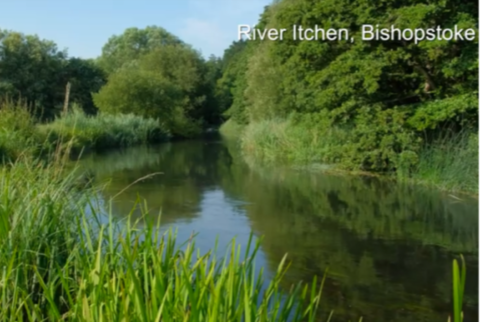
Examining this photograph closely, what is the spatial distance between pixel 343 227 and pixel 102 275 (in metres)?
5.14

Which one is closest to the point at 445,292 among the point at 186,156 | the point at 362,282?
the point at 362,282

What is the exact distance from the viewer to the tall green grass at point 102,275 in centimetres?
201

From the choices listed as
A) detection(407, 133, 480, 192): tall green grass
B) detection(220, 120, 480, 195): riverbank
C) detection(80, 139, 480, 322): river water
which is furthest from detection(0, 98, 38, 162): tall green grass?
detection(407, 133, 480, 192): tall green grass

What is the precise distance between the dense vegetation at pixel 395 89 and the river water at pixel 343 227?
629 millimetres

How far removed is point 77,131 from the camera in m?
17.7

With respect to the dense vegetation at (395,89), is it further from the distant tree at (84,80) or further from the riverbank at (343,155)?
the distant tree at (84,80)

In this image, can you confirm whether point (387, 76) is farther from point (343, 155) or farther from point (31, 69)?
point (31, 69)

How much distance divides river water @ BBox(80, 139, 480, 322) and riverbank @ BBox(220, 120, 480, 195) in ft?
1.33

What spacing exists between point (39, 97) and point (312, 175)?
19.5 m

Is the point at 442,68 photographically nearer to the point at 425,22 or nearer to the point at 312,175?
the point at 425,22

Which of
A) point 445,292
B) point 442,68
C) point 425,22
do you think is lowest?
point 445,292

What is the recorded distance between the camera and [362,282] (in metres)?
4.88

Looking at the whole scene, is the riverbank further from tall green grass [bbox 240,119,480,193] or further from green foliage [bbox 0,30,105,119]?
green foliage [bbox 0,30,105,119]

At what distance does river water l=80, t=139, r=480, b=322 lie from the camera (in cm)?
456
